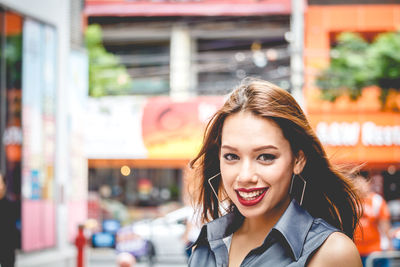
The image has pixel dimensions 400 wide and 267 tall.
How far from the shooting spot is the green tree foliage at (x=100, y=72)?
18094 millimetres

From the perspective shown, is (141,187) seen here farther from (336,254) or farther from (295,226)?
(336,254)

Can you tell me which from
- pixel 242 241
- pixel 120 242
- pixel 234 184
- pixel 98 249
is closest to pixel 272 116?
pixel 234 184

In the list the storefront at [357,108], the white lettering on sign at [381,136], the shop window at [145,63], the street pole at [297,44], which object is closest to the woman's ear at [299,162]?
the street pole at [297,44]

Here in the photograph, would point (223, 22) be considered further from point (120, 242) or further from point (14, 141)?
point (14, 141)

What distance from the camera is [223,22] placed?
1998cm

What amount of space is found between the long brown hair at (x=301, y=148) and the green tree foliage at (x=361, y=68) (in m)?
10.3

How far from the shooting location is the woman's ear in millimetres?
1947

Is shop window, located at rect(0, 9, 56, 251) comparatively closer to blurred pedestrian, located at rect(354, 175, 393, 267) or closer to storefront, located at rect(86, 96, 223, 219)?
blurred pedestrian, located at rect(354, 175, 393, 267)

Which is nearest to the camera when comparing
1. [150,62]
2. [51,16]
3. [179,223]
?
[51,16]

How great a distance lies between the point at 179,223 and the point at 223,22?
794 cm

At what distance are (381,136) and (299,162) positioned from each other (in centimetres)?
1536

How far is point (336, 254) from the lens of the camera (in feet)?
5.58

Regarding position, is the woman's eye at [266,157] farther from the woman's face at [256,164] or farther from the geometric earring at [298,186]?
the geometric earring at [298,186]

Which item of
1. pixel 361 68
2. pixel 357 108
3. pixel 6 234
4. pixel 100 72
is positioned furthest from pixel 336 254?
pixel 100 72
